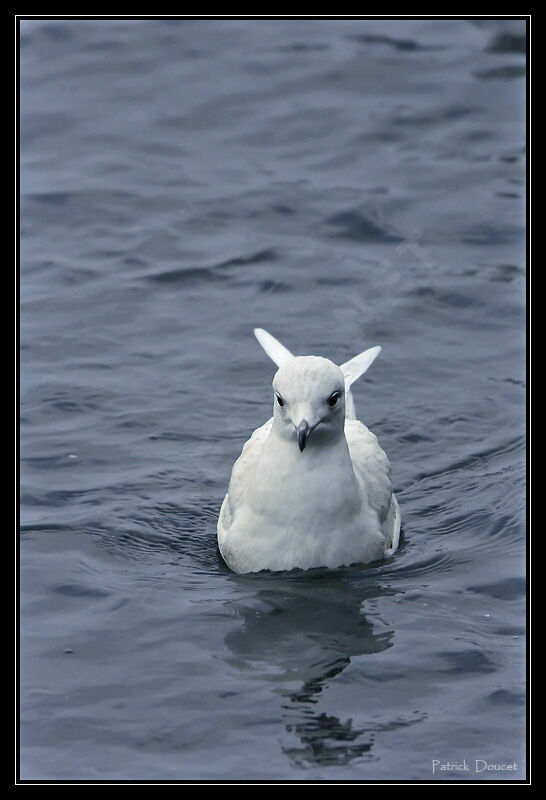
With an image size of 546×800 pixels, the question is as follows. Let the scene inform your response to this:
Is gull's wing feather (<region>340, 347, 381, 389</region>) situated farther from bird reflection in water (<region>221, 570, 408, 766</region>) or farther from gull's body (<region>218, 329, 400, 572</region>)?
bird reflection in water (<region>221, 570, 408, 766</region>)

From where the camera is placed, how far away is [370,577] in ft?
26.1

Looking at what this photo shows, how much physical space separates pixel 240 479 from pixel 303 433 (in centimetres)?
107

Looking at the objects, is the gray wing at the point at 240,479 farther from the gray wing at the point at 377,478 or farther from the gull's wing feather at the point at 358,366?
the gull's wing feather at the point at 358,366

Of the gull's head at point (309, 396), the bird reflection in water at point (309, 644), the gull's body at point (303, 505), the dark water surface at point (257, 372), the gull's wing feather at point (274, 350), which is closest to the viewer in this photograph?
the bird reflection in water at point (309, 644)

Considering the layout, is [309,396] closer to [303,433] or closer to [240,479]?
[303,433]

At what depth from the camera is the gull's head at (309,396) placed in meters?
7.41

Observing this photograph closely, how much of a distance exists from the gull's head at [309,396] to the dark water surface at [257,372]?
935 millimetres

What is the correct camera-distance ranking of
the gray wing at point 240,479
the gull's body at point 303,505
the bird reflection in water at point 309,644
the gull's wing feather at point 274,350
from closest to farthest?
1. the bird reflection in water at point 309,644
2. the gull's body at point 303,505
3. the gray wing at point 240,479
4. the gull's wing feather at point 274,350

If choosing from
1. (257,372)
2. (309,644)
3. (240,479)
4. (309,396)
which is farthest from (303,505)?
(257,372)

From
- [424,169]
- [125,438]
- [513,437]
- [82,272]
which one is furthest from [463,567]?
[424,169]

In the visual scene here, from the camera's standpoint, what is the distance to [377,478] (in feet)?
27.6

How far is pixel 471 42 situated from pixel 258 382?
694 cm

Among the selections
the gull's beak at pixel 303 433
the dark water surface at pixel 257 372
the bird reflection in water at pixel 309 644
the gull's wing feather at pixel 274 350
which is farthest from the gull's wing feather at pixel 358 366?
the gull's beak at pixel 303 433

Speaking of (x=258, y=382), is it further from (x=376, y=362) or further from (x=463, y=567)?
(x=463, y=567)
